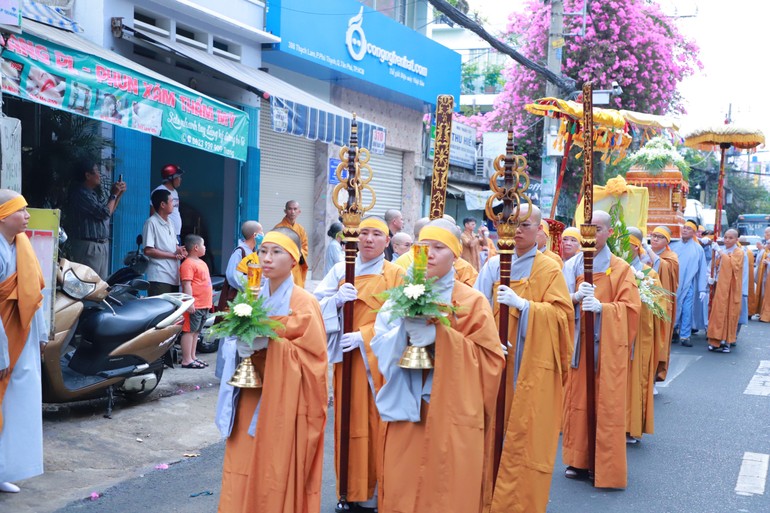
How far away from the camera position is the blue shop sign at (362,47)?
1374 centimetres

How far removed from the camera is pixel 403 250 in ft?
27.1

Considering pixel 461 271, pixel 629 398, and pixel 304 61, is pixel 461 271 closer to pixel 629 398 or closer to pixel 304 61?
pixel 629 398

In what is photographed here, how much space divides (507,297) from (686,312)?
1028cm

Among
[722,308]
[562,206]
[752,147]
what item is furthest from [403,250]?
[562,206]

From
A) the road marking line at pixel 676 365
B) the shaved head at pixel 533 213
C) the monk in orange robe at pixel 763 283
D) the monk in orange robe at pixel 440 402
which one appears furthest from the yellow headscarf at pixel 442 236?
the monk in orange robe at pixel 763 283

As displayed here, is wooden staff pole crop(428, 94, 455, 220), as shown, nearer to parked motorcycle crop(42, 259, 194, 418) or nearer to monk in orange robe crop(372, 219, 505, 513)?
monk in orange robe crop(372, 219, 505, 513)

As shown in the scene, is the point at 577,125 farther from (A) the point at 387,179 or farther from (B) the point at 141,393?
(A) the point at 387,179

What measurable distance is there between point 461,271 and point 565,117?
489cm

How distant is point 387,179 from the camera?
18250 millimetres

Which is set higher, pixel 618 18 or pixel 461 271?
pixel 618 18

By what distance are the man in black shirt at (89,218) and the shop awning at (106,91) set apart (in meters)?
1.01

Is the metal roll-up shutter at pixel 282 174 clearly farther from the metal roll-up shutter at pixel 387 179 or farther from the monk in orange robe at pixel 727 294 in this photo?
the monk in orange robe at pixel 727 294

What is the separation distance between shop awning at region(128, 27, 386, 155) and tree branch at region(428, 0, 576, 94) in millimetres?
1907

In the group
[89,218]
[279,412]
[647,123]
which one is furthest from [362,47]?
[279,412]
